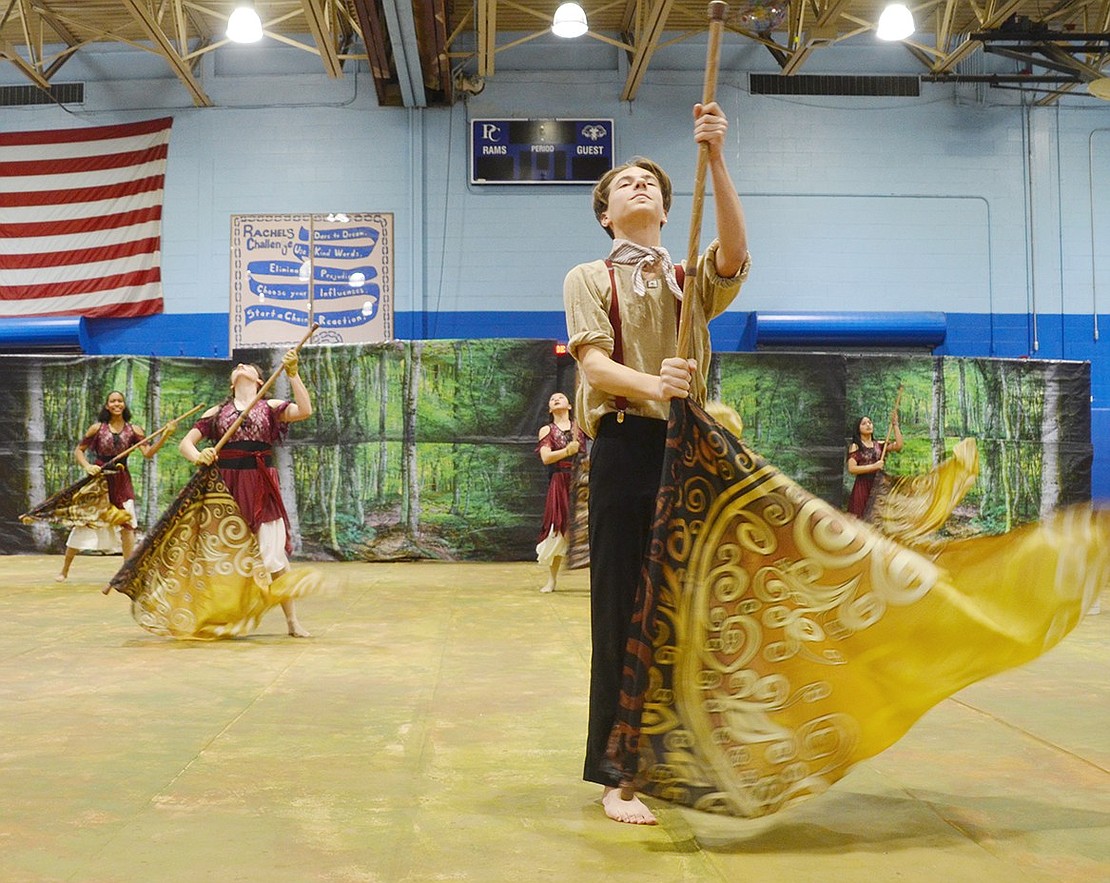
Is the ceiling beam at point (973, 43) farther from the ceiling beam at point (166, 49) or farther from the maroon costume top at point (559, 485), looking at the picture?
the ceiling beam at point (166, 49)

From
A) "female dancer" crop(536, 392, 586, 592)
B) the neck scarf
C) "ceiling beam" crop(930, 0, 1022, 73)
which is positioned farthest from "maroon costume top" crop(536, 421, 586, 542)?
"ceiling beam" crop(930, 0, 1022, 73)

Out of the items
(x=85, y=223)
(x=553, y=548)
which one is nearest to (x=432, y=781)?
(x=553, y=548)

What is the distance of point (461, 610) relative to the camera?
6.03m

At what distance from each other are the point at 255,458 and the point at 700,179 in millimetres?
3453

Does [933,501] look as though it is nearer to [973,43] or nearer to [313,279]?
[973,43]

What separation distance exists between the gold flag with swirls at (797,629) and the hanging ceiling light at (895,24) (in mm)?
8747

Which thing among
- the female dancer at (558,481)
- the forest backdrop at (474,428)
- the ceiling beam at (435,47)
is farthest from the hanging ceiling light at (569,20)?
the female dancer at (558,481)

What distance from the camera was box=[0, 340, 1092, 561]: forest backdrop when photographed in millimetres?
9289

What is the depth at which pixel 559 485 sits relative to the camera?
24.8 feet

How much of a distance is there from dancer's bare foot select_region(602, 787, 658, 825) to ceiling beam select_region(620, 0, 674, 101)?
859 cm

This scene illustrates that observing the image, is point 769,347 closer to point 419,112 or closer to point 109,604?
point 419,112

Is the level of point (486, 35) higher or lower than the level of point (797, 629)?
higher

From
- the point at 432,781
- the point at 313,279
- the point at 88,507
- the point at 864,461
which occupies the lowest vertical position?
the point at 432,781

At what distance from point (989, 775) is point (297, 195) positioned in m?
10.6
